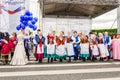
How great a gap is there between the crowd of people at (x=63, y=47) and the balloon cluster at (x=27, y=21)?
7.82 feet

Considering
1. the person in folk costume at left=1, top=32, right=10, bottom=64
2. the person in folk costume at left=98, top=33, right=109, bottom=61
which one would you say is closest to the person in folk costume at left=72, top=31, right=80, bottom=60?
the person in folk costume at left=98, top=33, right=109, bottom=61

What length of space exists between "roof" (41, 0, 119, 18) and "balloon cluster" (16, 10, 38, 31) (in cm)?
118

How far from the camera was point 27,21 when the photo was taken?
16391 millimetres

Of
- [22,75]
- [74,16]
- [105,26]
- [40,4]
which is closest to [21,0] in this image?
[40,4]

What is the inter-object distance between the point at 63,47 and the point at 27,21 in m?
4.52

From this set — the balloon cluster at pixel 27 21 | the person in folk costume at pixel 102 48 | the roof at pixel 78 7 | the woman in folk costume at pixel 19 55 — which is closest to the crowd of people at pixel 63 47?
the person in folk costume at pixel 102 48

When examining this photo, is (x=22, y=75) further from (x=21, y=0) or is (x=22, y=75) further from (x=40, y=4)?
(x=40, y=4)

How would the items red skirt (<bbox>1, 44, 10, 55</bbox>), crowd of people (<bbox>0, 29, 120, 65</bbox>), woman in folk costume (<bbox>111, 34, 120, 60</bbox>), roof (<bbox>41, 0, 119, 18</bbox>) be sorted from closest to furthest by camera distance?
red skirt (<bbox>1, 44, 10, 55</bbox>)
crowd of people (<bbox>0, 29, 120, 65</bbox>)
woman in folk costume (<bbox>111, 34, 120, 60</bbox>)
roof (<bbox>41, 0, 119, 18</bbox>)

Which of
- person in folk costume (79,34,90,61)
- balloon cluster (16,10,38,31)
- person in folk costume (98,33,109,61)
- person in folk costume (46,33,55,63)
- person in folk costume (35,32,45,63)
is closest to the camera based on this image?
person in folk costume (35,32,45,63)

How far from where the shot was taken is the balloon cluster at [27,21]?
16.0m

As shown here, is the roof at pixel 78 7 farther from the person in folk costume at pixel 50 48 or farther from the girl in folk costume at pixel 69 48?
the person in folk costume at pixel 50 48

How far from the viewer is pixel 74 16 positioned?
22266 mm

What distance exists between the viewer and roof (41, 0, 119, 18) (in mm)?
16938

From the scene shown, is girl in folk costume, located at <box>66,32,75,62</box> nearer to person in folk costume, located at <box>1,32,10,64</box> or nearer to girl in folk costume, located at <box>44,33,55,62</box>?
girl in folk costume, located at <box>44,33,55,62</box>
